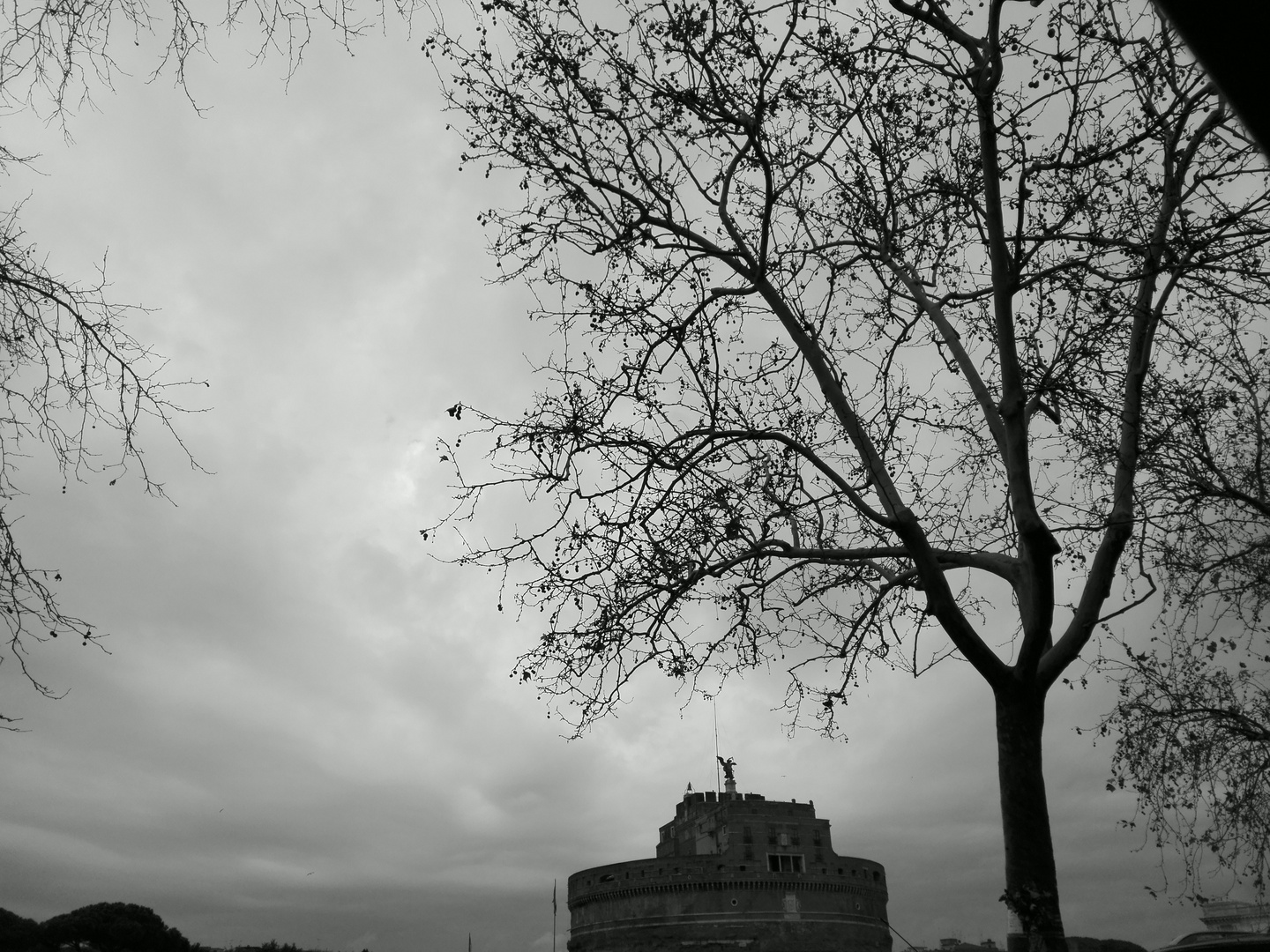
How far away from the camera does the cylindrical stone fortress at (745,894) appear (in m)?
59.4

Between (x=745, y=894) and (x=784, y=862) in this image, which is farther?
(x=784, y=862)

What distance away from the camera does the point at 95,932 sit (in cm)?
4425

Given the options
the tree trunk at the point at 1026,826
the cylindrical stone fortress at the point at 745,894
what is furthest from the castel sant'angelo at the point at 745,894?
the tree trunk at the point at 1026,826

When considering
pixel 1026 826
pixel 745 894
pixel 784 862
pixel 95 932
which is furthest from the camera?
pixel 784 862

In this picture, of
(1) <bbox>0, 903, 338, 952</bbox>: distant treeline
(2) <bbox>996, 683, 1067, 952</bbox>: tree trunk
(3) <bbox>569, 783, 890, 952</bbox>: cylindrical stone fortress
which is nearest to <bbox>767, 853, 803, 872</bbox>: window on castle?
(3) <bbox>569, 783, 890, 952</bbox>: cylindrical stone fortress

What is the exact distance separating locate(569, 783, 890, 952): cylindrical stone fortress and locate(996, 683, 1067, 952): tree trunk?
56110 mm

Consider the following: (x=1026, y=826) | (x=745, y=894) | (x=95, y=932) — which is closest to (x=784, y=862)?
(x=745, y=894)

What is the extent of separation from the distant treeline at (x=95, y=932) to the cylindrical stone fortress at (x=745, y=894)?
2782 cm

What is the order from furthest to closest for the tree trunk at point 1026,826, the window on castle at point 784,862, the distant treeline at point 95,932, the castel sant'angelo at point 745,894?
the window on castle at point 784,862 < the castel sant'angelo at point 745,894 < the distant treeline at point 95,932 < the tree trunk at point 1026,826

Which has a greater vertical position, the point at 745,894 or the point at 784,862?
the point at 784,862

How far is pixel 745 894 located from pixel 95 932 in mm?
36956

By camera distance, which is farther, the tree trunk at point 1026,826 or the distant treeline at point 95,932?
the distant treeline at point 95,932

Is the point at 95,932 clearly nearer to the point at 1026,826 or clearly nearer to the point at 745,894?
the point at 745,894

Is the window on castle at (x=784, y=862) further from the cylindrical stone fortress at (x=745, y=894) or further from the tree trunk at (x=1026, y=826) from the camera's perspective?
the tree trunk at (x=1026, y=826)
